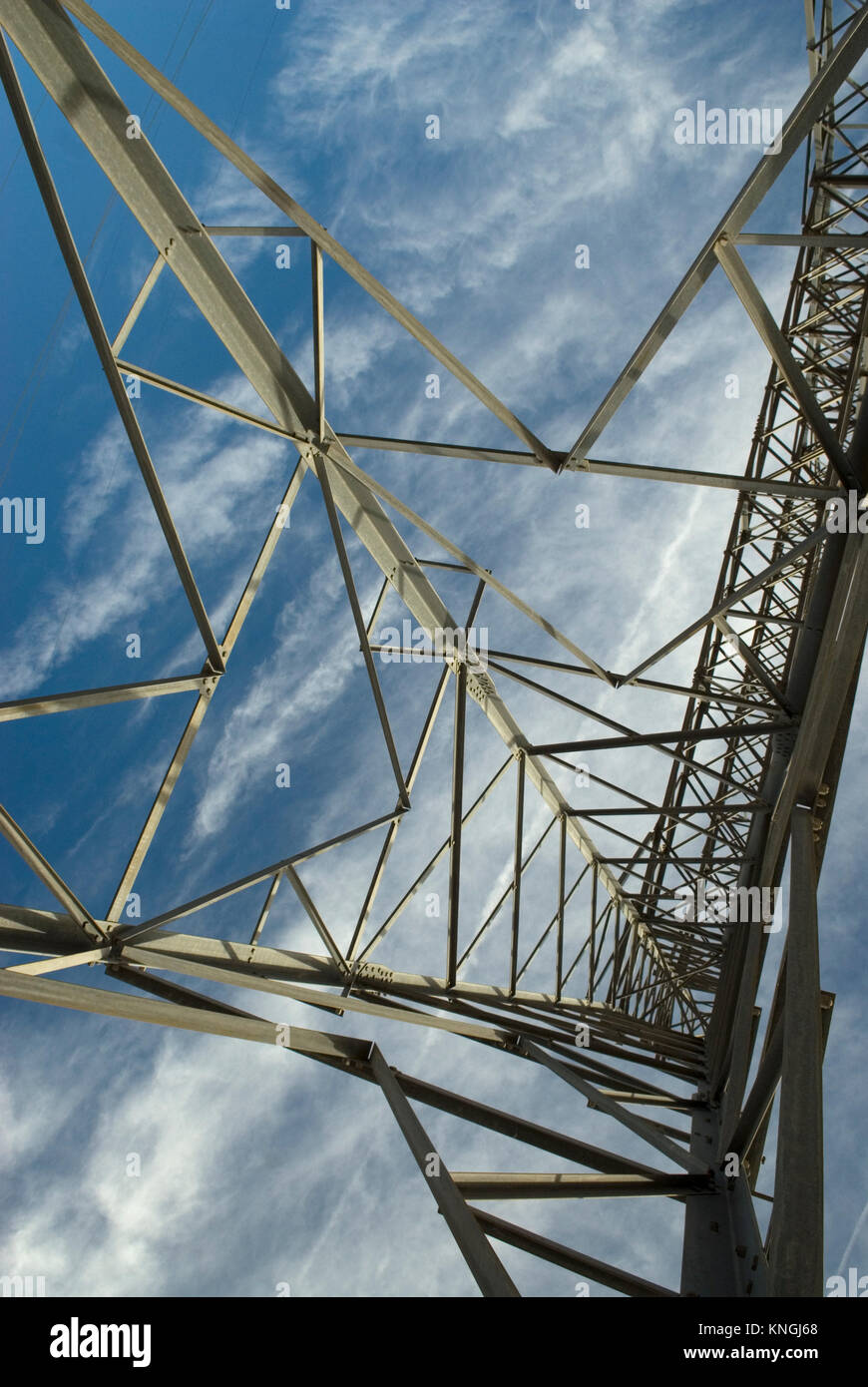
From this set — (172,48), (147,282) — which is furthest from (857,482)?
(172,48)

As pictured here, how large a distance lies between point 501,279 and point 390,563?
99.6ft

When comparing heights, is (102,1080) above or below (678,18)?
below

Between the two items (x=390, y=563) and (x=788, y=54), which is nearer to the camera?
(x=390, y=563)

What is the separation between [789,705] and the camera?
12.2 m

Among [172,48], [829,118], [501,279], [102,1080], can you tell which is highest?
[172,48]

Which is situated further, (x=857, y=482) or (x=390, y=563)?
(x=390, y=563)

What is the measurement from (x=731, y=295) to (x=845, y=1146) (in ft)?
109

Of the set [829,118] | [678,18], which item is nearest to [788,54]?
[678,18]

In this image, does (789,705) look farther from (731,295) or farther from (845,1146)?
(845,1146)

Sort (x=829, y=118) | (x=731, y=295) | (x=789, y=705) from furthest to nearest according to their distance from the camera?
1. (x=731, y=295)
2. (x=829, y=118)
3. (x=789, y=705)

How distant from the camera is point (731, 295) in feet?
98.3

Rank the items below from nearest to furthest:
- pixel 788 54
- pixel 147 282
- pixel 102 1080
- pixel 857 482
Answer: pixel 147 282
pixel 857 482
pixel 788 54
pixel 102 1080
